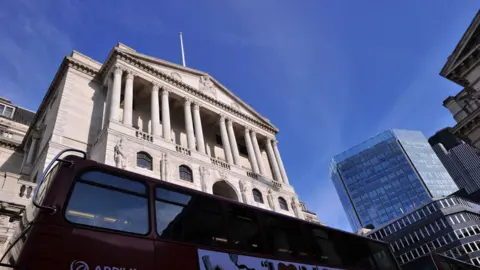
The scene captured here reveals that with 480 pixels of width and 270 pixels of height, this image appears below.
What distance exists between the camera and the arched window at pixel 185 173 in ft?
78.4

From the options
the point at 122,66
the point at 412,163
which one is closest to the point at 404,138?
the point at 412,163

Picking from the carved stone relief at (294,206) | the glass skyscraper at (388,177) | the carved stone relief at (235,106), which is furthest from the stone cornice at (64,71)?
the glass skyscraper at (388,177)

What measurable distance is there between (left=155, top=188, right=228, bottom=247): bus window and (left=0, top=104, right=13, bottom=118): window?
34.0 m

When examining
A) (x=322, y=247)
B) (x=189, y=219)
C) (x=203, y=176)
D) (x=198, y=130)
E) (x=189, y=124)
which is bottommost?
(x=322, y=247)

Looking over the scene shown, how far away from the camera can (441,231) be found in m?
66.4

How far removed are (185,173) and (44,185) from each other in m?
18.0

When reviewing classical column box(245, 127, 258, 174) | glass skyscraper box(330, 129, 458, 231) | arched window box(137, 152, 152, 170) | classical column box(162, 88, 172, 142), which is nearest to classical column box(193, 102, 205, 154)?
classical column box(162, 88, 172, 142)

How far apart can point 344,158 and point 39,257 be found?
12986 centimetres

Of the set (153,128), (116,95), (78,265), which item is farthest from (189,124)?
(78,265)

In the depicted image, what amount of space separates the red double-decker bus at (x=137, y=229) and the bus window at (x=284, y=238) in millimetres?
28

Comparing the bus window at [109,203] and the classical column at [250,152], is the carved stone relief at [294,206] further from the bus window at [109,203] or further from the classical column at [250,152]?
the bus window at [109,203]

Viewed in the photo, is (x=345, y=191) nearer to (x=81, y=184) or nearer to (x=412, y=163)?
(x=412, y=163)

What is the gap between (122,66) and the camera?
2734 centimetres

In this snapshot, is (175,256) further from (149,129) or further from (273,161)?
(273,161)
